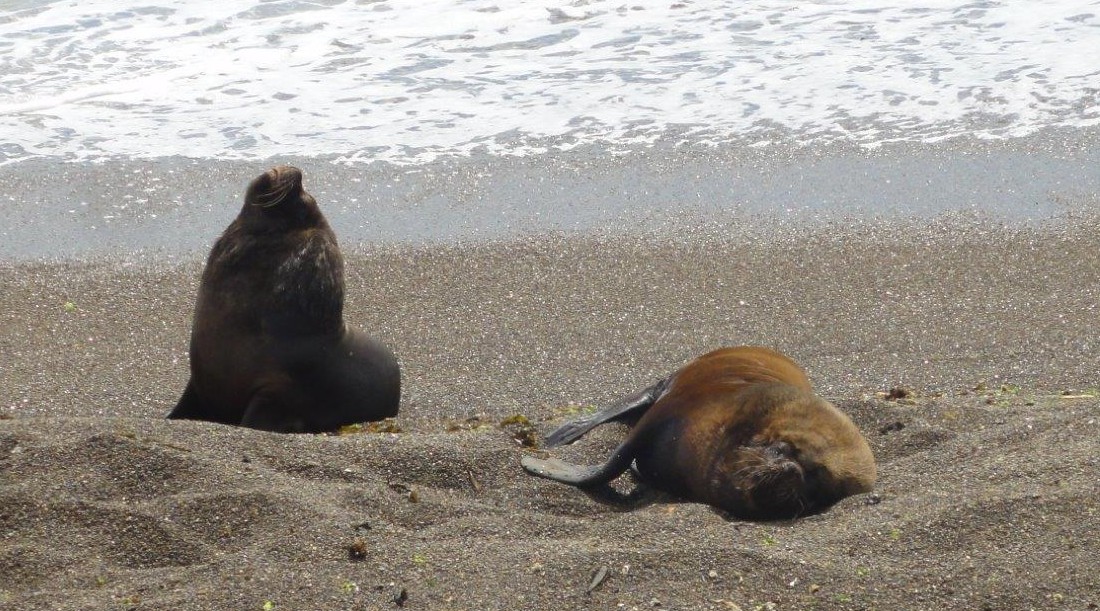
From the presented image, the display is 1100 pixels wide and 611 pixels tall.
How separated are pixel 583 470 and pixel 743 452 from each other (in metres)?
0.54

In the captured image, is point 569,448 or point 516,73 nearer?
point 569,448

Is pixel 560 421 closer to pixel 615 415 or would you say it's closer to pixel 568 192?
pixel 615 415

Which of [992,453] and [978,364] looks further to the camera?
[978,364]

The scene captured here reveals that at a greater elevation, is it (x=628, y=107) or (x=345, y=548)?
(x=345, y=548)

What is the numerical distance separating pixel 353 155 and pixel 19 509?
5.71m

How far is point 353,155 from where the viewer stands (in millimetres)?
8977

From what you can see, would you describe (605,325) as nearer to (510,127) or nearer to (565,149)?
(565,149)

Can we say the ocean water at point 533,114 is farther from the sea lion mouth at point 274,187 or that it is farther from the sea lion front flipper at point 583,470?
the sea lion front flipper at point 583,470

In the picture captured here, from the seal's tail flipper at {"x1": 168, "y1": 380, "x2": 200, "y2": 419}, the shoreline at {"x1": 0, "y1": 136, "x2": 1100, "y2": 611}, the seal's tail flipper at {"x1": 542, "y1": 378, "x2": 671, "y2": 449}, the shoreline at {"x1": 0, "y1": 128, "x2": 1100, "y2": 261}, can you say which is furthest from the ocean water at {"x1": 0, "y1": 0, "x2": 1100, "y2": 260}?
the seal's tail flipper at {"x1": 542, "y1": 378, "x2": 671, "y2": 449}

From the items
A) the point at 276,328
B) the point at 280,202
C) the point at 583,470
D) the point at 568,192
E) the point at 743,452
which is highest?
the point at 280,202

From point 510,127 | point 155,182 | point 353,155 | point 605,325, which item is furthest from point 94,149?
point 605,325

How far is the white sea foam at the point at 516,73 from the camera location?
30.3ft

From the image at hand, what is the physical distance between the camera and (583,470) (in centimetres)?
425

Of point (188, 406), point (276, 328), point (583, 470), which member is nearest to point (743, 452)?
point (583, 470)
